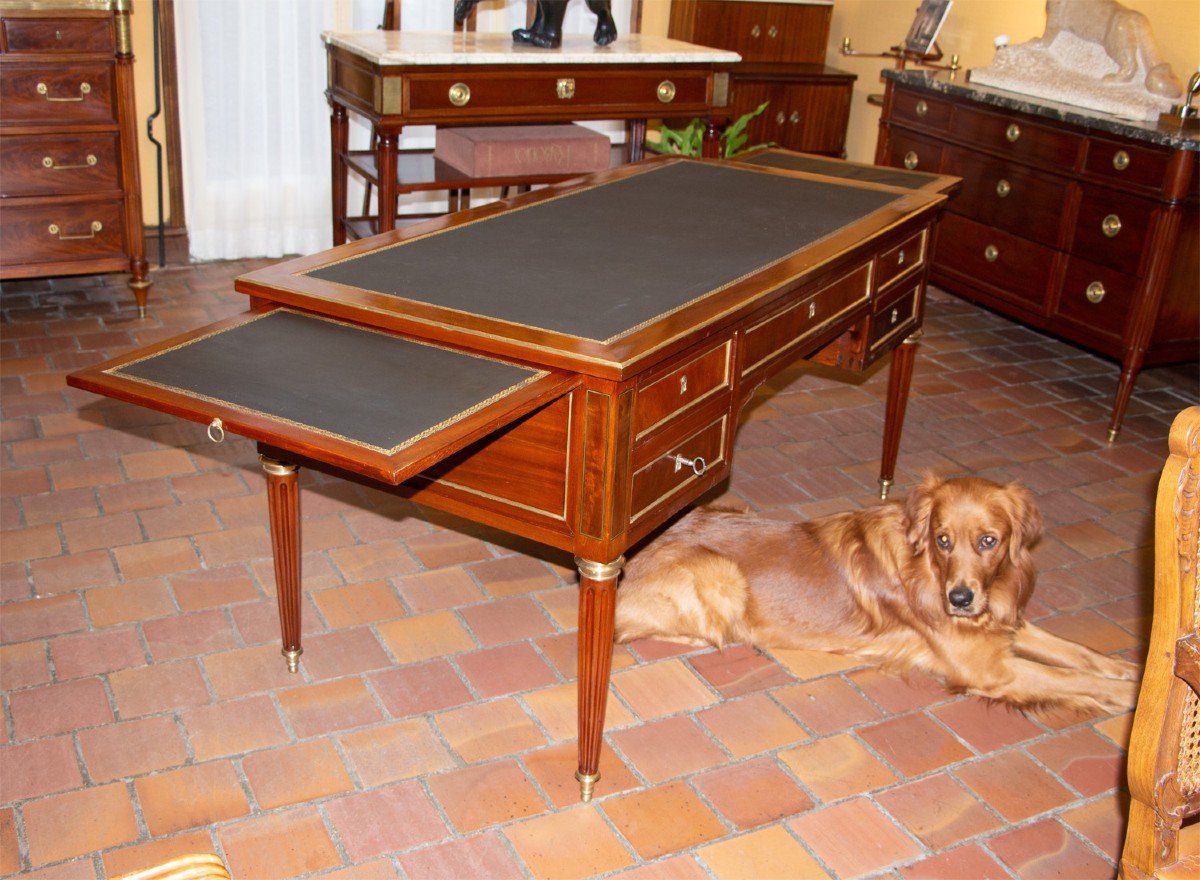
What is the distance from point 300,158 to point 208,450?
2280 millimetres

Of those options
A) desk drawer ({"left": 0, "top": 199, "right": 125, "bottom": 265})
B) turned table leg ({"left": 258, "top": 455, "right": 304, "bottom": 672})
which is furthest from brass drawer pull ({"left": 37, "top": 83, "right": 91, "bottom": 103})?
turned table leg ({"left": 258, "top": 455, "right": 304, "bottom": 672})

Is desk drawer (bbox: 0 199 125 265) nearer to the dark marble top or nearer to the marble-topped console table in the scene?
the marble-topped console table

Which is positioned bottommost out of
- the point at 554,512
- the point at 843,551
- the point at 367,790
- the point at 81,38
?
the point at 367,790

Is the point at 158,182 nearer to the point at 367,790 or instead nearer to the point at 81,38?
the point at 81,38

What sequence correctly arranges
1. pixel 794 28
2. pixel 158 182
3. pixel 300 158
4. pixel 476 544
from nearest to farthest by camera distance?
pixel 476 544
pixel 158 182
pixel 300 158
pixel 794 28

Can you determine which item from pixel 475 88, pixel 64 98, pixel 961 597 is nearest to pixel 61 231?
pixel 64 98

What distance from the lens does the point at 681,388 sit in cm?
243

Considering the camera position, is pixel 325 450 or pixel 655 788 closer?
pixel 325 450

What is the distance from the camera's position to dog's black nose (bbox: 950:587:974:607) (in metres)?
2.75

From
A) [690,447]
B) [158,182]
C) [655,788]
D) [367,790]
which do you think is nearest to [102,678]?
[367,790]

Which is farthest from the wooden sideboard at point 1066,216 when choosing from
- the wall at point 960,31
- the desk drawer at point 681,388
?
the desk drawer at point 681,388

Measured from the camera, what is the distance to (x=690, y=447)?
8.35 ft

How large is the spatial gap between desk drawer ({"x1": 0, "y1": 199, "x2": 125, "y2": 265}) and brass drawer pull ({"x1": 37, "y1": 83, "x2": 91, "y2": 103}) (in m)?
0.40

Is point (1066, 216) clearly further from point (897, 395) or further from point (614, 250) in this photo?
point (614, 250)
